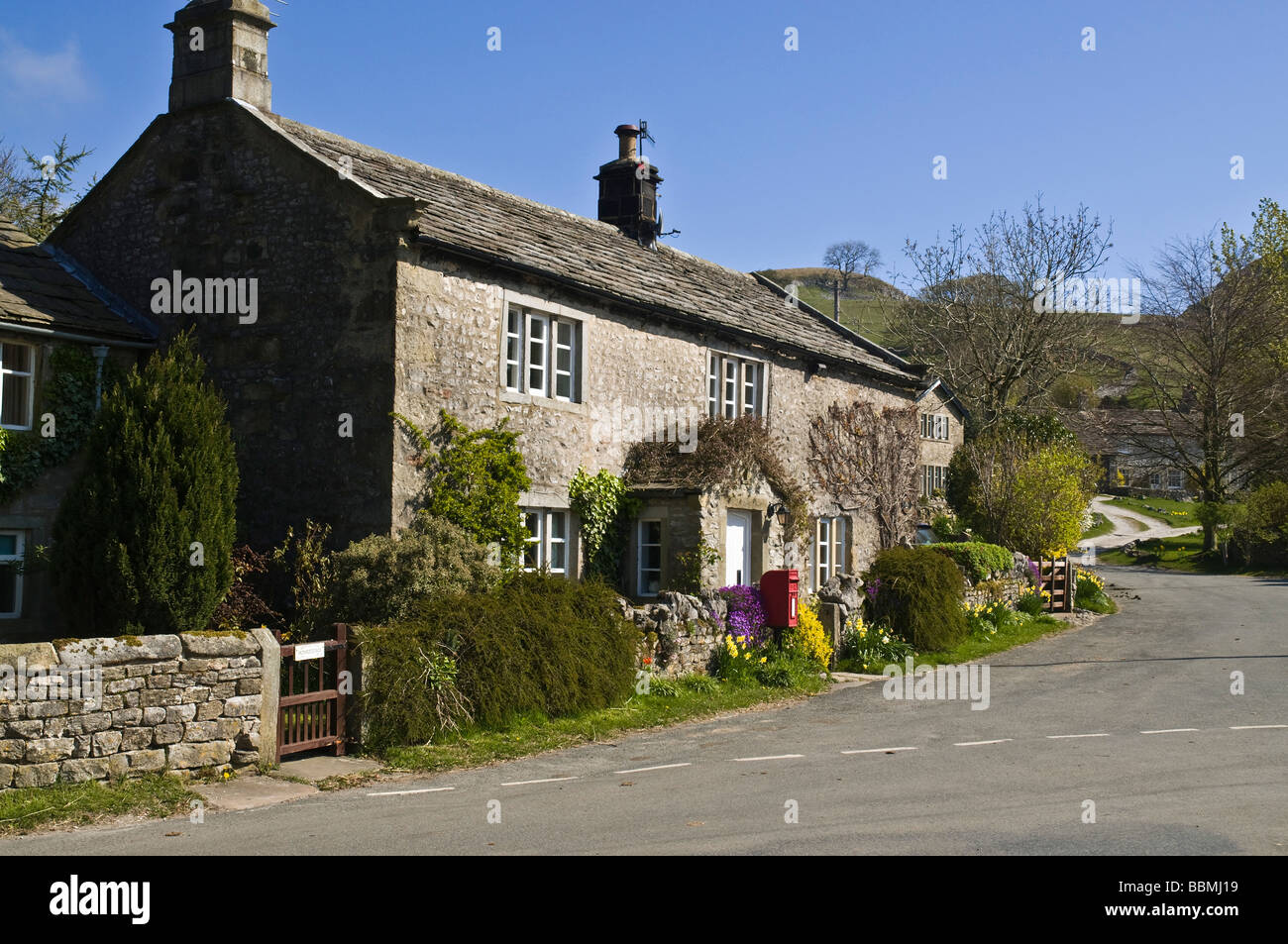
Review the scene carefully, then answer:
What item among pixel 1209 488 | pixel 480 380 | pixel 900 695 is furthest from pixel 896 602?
pixel 1209 488

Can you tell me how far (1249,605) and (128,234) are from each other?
90.5 ft

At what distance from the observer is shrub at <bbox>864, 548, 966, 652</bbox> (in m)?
20.2

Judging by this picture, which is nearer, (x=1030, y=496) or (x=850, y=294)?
(x=1030, y=496)

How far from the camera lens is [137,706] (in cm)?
977

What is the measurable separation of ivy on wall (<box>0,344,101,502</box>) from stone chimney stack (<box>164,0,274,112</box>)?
446 cm

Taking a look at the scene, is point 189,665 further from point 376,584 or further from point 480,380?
point 480,380

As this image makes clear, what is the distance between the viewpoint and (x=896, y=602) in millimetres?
Result: 20297

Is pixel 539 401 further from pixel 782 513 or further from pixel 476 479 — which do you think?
pixel 782 513

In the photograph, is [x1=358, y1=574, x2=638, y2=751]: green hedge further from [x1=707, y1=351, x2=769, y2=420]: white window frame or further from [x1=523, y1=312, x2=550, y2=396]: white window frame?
[x1=707, y1=351, x2=769, y2=420]: white window frame

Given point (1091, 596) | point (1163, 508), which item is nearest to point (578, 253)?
point (1091, 596)

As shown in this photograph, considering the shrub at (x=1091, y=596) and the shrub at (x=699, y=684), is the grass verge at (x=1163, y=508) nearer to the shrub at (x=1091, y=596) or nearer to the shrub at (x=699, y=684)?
the shrub at (x=1091, y=596)

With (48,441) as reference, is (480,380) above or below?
above

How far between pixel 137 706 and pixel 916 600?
14.1 meters

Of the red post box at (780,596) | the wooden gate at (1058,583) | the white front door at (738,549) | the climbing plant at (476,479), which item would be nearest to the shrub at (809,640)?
the red post box at (780,596)
